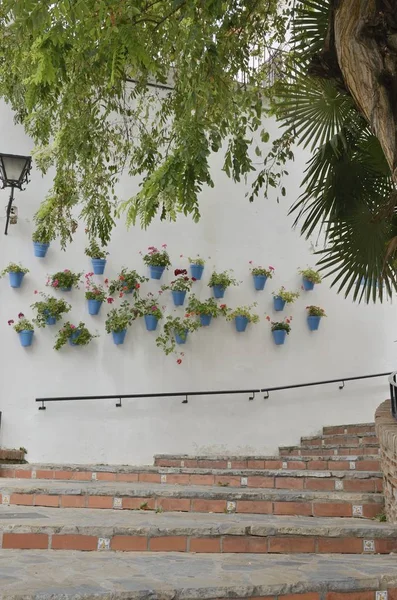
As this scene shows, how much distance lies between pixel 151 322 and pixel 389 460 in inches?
147

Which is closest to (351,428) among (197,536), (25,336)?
(25,336)

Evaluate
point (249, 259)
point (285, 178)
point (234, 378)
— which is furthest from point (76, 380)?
point (285, 178)

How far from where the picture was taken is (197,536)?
3553 millimetres

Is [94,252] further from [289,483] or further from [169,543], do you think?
[169,543]

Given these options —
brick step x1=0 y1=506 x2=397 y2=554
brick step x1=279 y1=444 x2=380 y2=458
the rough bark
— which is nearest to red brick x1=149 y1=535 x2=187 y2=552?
brick step x1=0 y1=506 x2=397 y2=554

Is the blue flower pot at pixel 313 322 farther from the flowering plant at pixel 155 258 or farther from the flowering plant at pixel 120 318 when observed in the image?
the flowering plant at pixel 120 318

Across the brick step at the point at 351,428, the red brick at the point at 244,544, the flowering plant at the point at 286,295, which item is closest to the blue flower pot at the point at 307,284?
the flowering plant at the point at 286,295

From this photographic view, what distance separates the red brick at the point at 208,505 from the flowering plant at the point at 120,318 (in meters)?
2.89

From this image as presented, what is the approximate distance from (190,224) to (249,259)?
830 millimetres

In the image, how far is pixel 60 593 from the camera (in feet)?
7.79

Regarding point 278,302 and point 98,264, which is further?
point 278,302

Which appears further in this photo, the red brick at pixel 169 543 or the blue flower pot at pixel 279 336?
the blue flower pot at pixel 279 336

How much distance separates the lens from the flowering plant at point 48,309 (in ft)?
22.7

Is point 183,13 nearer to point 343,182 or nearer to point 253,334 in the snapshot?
point 343,182
